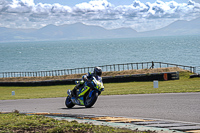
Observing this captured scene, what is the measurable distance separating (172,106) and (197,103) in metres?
1.07

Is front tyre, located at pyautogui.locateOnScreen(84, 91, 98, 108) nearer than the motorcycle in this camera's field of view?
No

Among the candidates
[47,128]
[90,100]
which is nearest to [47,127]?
[47,128]

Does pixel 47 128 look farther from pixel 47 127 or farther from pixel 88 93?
pixel 88 93

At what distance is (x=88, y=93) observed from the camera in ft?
42.5

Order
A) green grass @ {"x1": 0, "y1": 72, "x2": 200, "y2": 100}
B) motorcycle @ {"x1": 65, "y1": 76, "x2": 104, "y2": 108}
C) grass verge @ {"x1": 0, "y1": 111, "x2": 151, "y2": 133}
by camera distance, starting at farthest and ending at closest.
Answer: green grass @ {"x1": 0, "y1": 72, "x2": 200, "y2": 100} → motorcycle @ {"x1": 65, "y1": 76, "x2": 104, "y2": 108} → grass verge @ {"x1": 0, "y1": 111, "x2": 151, "y2": 133}

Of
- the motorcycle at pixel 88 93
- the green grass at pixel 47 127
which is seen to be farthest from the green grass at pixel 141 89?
the green grass at pixel 47 127

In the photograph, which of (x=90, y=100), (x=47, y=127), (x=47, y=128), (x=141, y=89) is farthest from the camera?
(x=141, y=89)

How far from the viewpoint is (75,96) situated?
530 inches

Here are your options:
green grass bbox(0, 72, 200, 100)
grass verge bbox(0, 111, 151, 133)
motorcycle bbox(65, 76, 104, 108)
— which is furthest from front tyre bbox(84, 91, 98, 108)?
green grass bbox(0, 72, 200, 100)

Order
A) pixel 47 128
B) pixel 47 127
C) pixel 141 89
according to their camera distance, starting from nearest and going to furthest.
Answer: pixel 47 128 → pixel 47 127 → pixel 141 89

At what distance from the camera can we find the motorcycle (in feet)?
40.0

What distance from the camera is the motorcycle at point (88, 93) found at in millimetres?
12188

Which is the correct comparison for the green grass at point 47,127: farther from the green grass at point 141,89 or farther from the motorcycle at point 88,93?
the green grass at point 141,89

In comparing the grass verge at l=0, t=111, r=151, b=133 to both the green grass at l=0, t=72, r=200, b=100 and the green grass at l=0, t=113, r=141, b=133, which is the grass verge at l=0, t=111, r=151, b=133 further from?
the green grass at l=0, t=72, r=200, b=100
